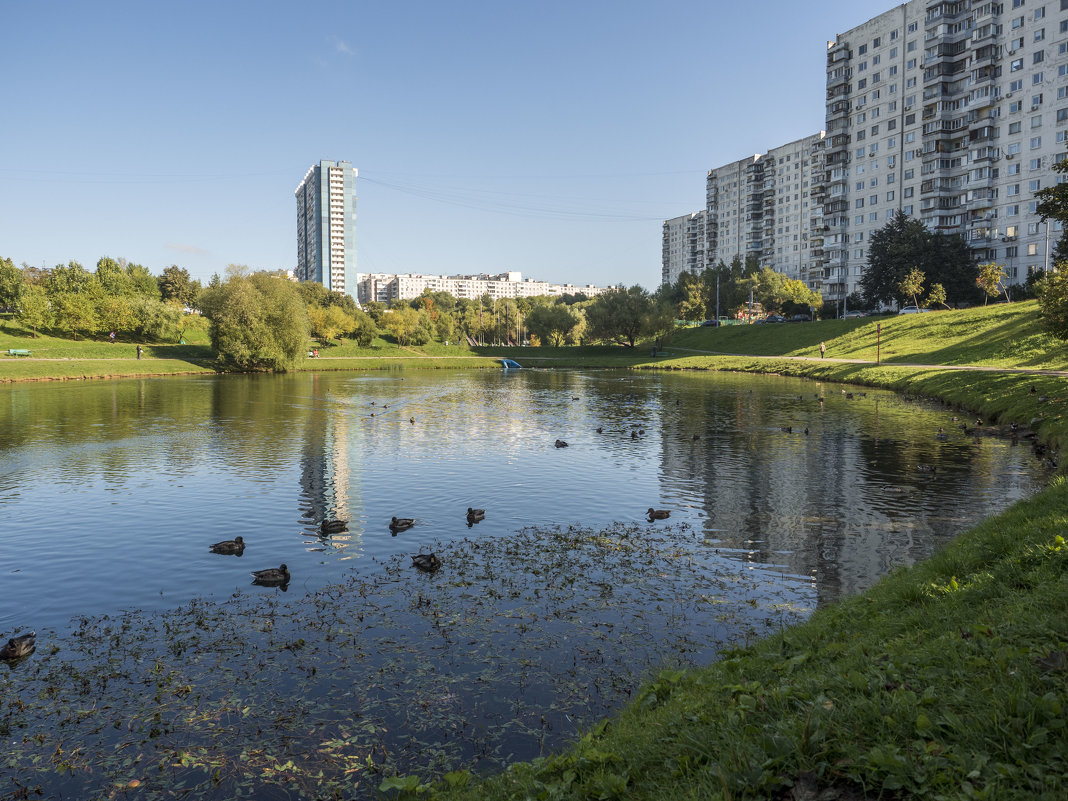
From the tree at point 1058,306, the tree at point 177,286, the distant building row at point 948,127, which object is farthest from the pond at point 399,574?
the tree at point 177,286

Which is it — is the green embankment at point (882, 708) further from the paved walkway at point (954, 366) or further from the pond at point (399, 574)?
the paved walkway at point (954, 366)

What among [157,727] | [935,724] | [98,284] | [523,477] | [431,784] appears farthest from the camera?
[98,284]

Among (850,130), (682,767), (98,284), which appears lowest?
(682,767)

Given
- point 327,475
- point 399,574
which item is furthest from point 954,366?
point 399,574

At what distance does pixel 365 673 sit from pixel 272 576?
533 centimetres

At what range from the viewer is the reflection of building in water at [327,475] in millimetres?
21927

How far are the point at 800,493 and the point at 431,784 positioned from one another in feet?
65.1

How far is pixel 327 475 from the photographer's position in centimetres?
2883

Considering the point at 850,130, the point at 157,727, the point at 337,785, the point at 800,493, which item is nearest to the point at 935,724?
the point at 337,785

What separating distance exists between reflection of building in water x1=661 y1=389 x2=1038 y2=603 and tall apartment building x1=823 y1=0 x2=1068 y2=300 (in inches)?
3128

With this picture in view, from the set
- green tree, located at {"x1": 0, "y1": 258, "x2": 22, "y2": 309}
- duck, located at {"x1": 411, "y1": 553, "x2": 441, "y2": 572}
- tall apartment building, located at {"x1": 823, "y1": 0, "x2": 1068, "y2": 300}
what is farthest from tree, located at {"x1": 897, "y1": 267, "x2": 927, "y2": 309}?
green tree, located at {"x1": 0, "y1": 258, "x2": 22, "y2": 309}

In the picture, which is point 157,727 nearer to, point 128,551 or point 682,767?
point 682,767

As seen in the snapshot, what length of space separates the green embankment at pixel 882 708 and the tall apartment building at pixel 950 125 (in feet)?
342

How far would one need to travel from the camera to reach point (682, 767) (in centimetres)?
701
